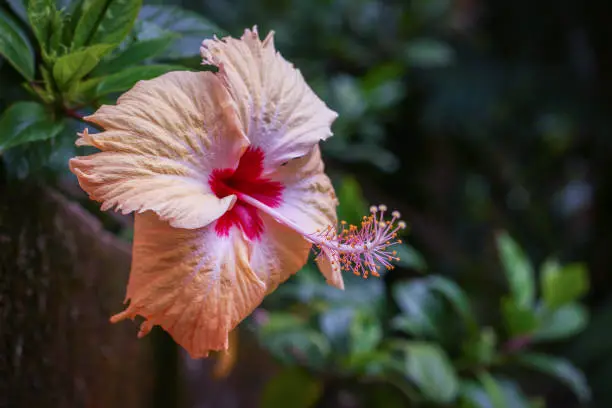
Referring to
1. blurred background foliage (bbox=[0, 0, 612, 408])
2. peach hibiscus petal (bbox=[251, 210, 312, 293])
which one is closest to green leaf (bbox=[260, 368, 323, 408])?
blurred background foliage (bbox=[0, 0, 612, 408])

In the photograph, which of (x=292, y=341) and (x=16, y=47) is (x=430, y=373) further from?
(x=16, y=47)

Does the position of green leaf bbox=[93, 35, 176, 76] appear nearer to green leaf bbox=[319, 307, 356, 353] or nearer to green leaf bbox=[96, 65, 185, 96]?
green leaf bbox=[96, 65, 185, 96]

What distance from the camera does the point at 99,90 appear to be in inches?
20.5

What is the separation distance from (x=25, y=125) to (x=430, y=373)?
755 mm

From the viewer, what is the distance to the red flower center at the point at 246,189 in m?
0.47

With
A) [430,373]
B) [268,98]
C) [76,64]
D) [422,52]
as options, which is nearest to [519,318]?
[430,373]

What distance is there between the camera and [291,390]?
108 cm

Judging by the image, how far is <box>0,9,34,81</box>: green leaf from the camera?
1.61ft

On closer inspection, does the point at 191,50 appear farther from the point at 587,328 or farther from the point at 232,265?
the point at 587,328

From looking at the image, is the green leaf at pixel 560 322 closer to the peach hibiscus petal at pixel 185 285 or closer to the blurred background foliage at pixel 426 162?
the blurred background foliage at pixel 426 162

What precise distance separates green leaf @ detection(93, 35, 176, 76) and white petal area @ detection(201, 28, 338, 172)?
75 millimetres

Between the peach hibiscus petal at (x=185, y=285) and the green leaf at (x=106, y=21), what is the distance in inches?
7.5

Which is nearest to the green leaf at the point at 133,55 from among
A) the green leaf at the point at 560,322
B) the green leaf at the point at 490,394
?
the green leaf at the point at 490,394

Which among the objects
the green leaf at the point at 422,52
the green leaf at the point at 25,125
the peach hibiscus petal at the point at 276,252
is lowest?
the green leaf at the point at 25,125
